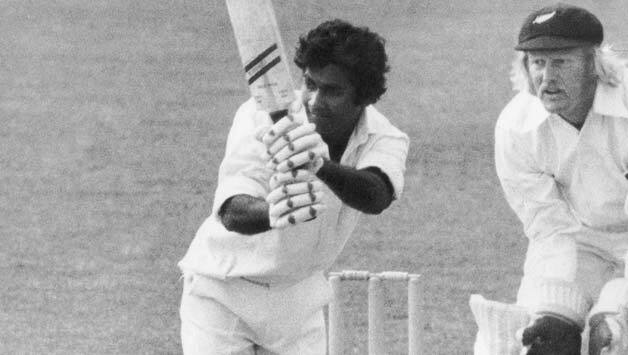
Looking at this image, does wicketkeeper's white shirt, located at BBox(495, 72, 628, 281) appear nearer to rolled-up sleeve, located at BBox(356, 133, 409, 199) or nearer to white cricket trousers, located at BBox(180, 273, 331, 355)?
rolled-up sleeve, located at BBox(356, 133, 409, 199)

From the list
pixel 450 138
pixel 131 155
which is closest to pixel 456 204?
pixel 450 138

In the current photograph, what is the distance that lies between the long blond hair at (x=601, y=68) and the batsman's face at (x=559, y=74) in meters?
0.03

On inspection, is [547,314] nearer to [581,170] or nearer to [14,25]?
[581,170]

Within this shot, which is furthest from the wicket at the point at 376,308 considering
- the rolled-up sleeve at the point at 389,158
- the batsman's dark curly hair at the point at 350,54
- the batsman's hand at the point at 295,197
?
the batsman's hand at the point at 295,197

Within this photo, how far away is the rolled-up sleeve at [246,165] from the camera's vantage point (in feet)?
16.7

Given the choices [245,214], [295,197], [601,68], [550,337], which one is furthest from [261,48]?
[601,68]

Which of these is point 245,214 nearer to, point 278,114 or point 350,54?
point 278,114

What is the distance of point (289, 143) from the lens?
14.6ft

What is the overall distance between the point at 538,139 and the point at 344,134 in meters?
0.53

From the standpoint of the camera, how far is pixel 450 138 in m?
13.2

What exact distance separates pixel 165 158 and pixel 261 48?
8.40 metres

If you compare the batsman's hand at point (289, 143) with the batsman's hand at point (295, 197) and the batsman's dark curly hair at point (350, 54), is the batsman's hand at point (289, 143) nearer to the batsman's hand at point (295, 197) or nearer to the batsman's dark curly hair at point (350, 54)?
the batsman's hand at point (295, 197)

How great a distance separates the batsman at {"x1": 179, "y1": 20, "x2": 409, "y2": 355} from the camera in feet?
16.5

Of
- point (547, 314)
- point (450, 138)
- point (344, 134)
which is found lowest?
point (450, 138)
